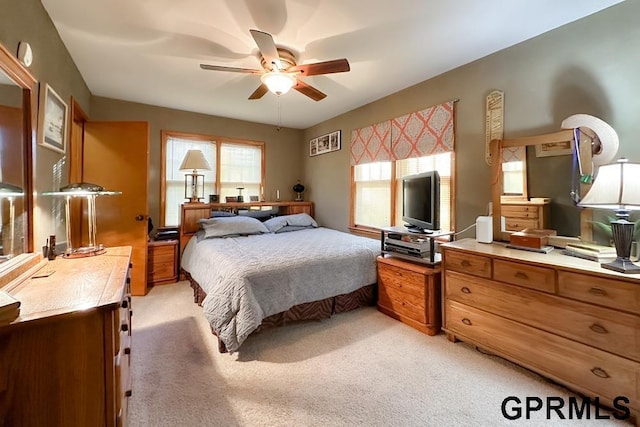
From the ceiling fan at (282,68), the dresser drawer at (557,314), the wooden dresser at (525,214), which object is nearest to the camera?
the dresser drawer at (557,314)

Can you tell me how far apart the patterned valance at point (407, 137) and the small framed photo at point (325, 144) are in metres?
0.39

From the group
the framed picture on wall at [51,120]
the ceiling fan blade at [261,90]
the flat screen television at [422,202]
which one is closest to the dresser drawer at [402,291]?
the flat screen television at [422,202]

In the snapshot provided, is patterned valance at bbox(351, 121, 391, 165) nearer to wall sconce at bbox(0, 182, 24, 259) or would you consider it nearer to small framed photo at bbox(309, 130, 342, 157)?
small framed photo at bbox(309, 130, 342, 157)

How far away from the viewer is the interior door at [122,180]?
129 inches

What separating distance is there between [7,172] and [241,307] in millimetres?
1520

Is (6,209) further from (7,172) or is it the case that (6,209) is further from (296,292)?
(296,292)

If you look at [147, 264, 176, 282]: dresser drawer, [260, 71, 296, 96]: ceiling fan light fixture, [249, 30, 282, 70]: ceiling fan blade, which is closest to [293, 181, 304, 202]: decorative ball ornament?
[147, 264, 176, 282]: dresser drawer

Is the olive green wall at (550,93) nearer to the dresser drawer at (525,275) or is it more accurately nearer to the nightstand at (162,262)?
the dresser drawer at (525,275)

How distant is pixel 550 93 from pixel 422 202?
131 cm

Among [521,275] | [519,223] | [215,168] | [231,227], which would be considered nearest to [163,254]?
[231,227]

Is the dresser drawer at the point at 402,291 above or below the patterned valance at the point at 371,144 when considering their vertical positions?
below

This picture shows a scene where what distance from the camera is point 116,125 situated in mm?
3348

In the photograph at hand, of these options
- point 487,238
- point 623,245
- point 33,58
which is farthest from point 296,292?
point 33,58
